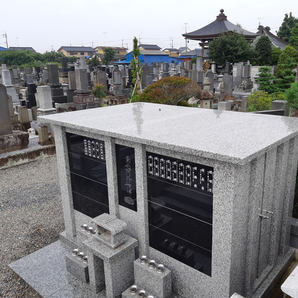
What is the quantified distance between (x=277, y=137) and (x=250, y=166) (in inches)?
18.7

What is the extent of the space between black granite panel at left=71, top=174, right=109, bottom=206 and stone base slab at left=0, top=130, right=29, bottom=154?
223 inches

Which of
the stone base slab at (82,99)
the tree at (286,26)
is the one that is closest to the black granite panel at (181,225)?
the stone base slab at (82,99)

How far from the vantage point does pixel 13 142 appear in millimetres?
9664

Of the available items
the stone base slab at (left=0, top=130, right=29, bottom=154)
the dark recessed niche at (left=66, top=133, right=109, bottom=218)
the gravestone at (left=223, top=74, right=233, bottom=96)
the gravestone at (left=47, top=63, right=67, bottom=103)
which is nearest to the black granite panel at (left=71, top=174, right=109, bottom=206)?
the dark recessed niche at (left=66, top=133, right=109, bottom=218)

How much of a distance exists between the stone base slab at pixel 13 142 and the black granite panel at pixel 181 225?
7318mm

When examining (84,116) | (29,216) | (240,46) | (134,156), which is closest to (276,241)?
(134,156)

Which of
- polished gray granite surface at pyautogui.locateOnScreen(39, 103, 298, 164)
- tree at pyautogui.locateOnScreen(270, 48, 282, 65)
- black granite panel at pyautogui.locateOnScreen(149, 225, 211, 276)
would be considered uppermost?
tree at pyautogui.locateOnScreen(270, 48, 282, 65)

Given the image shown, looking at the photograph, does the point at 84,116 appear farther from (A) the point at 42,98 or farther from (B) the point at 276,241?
(A) the point at 42,98

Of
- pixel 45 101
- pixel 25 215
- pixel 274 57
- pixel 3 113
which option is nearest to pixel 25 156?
pixel 3 113

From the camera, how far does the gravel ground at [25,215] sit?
14.9ft

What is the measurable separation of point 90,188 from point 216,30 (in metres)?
43.8

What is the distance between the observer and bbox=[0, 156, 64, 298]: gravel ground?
179 inches

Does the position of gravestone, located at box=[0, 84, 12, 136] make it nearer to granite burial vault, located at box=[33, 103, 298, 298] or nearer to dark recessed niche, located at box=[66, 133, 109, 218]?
granite burial vault, located at box=[33, 103, 298, 298]

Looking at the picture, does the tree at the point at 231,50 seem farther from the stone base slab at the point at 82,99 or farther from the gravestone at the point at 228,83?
the stone base slab at the point at 82,99
